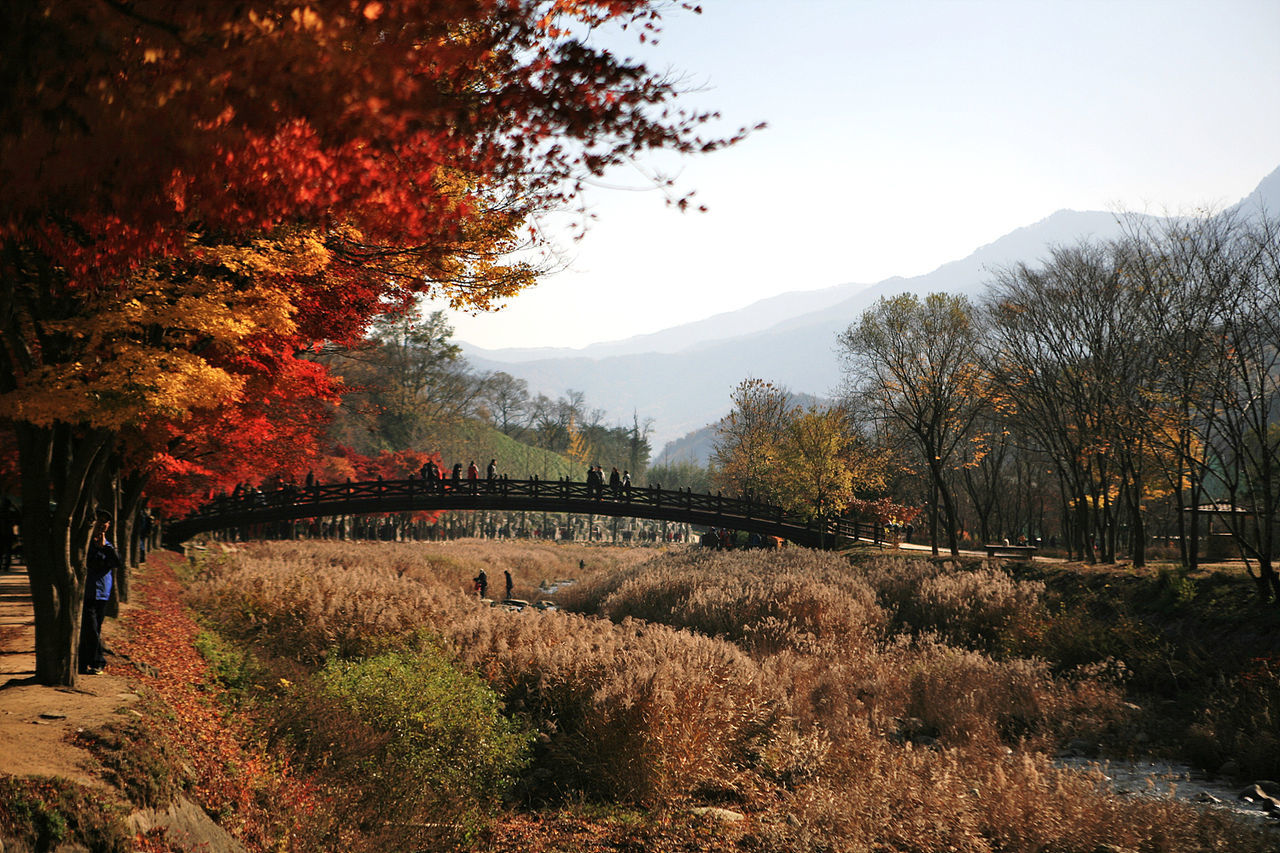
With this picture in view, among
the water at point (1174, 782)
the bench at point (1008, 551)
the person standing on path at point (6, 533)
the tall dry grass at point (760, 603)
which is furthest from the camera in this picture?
the bench at point (1008, 551)

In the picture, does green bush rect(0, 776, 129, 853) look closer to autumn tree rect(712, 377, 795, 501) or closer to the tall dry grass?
the tall dry grass

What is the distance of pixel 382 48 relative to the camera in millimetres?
3998

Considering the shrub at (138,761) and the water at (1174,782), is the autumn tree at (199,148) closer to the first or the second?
the shrub at (138,761)

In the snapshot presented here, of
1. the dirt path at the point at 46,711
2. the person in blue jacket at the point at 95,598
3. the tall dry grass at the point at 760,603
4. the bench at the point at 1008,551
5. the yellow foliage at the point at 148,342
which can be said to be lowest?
the tall dry grass at the point at 760,603

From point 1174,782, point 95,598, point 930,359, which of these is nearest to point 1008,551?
point 930,359

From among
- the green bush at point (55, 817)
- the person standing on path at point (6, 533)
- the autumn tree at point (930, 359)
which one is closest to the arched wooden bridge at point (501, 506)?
the autumn tree at point (930, 359)

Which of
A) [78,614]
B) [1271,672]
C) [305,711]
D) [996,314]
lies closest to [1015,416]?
[996,314]

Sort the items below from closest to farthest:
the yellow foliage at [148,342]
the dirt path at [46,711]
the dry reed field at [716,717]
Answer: the dirt path at [46,711], the yellow foliage at [148,342], the dry reed field at [716,717]

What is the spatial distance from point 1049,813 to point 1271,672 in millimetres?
7753

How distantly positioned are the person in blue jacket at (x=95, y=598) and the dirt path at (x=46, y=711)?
22 centimetres

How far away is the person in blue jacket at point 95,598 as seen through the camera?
9484 millimetres

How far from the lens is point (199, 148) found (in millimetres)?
3889

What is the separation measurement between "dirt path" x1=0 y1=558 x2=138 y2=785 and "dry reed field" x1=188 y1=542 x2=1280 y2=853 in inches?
86.8

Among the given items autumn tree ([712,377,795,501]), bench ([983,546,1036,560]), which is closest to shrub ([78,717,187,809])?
bench ([983,546,1036,560])
